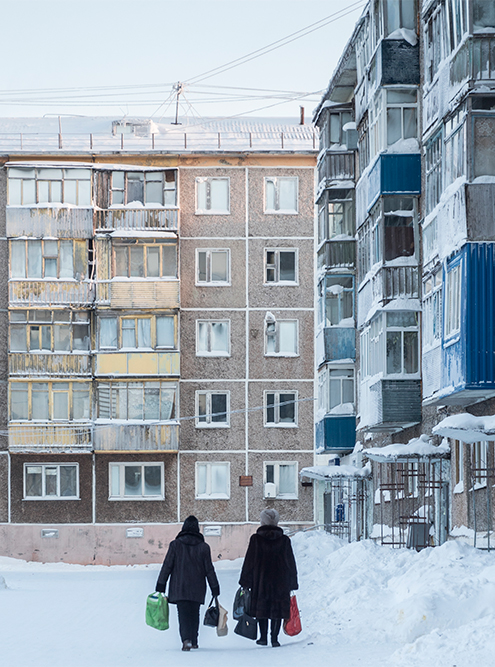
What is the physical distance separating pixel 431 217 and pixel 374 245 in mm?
4675

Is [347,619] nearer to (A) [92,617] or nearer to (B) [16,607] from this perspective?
(A) [92,617]

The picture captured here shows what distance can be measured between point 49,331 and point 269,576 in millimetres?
31359

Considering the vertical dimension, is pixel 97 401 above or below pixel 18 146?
below

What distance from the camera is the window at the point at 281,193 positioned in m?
44.1

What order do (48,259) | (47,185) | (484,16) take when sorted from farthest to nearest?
1. (47,185)
2. (48,259)
3. (484,16)

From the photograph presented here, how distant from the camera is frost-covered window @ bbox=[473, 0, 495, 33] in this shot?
2075 cm

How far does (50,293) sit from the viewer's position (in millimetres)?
42719

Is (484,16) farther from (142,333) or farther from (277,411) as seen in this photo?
(277,411)

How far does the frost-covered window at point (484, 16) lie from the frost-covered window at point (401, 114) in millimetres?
6428

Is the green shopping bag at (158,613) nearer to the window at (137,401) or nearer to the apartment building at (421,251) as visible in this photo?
the apartment building at (421,251)

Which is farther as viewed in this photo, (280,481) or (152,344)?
(280,481)

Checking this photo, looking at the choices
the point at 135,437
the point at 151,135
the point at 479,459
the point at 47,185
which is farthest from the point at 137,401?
the point at 479,459

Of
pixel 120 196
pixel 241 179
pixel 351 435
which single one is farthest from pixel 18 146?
pixel 351 435

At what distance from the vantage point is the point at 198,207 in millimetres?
44062
